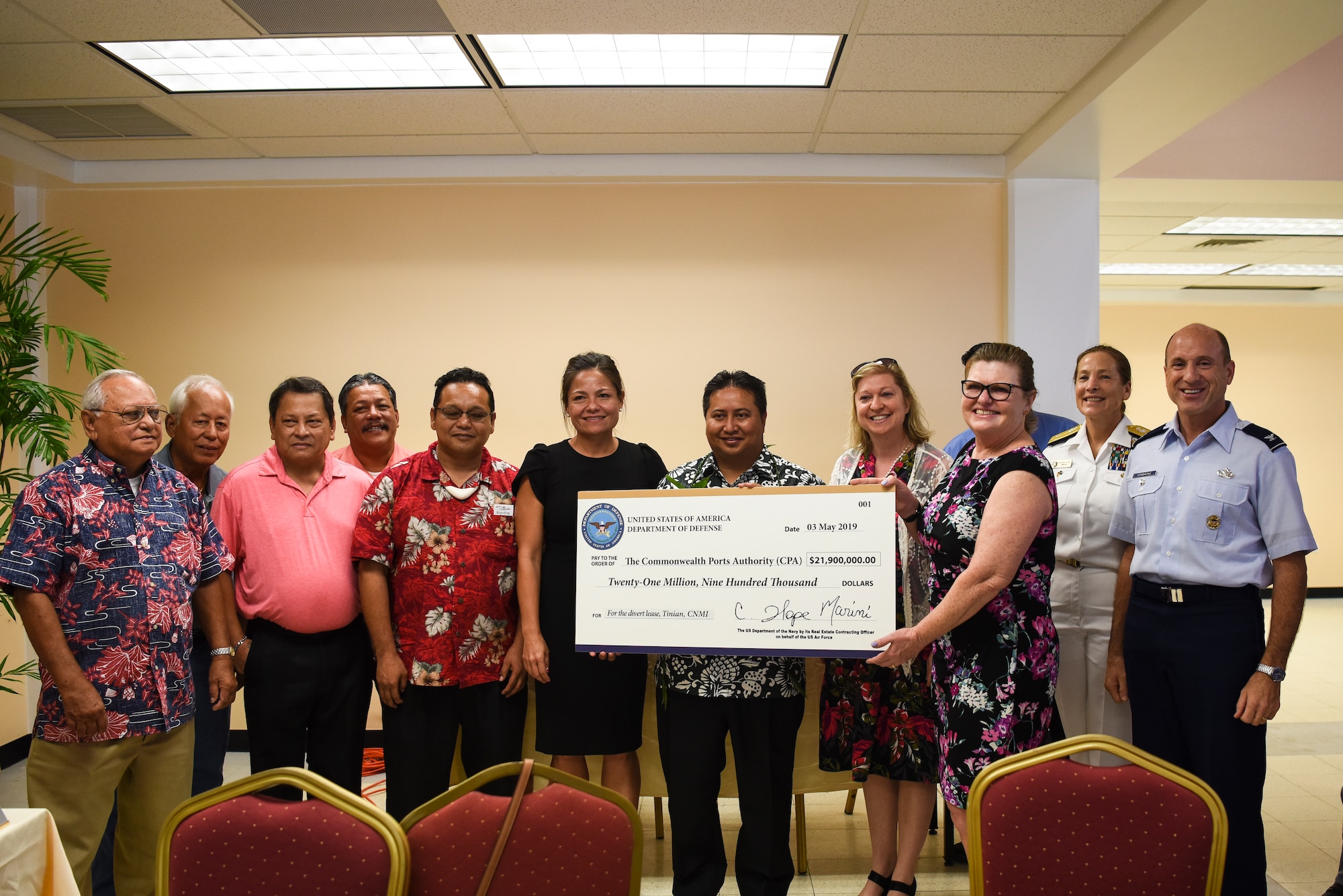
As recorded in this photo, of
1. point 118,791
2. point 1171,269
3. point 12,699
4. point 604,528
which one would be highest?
point 1171,269

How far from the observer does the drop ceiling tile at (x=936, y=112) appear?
3.85m

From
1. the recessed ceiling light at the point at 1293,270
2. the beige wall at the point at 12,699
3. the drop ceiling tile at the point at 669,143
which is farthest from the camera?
the recessed ceiling light at the point at 1293,270

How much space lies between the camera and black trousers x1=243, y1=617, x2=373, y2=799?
2590 millimetres

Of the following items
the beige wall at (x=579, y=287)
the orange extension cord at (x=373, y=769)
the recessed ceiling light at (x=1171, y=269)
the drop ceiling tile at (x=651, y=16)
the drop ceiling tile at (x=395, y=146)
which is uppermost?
the recessed ceiling light at (x=1171, y=269)

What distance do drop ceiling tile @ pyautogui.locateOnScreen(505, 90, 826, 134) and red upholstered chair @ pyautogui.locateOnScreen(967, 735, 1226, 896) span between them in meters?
3.08

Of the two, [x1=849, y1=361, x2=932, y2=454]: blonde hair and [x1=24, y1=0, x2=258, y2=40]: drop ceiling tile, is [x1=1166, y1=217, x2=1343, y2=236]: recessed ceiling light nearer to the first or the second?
[x1=849, y1=361, x2=932, y2=454]: blonde hair

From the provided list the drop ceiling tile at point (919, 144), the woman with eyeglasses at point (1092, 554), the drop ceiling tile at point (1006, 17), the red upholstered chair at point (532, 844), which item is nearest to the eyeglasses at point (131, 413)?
the red upholstered chair at point (532, 844)

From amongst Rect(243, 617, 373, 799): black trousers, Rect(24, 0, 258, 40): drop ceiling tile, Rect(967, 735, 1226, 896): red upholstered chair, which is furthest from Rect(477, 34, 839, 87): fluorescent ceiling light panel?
Rect(967, 735, 1226, 896): red upholstered chair

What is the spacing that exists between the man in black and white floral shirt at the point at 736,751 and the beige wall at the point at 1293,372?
8569 mm

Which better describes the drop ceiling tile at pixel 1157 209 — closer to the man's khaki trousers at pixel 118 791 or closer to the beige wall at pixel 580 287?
the beige wall at pixel 580 287

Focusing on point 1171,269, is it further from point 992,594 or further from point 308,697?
point 308,697

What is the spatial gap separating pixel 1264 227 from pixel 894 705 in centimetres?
604

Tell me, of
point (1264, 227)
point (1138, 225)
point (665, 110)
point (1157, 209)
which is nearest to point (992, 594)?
point (665, 110)

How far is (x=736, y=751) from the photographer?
2453mm
